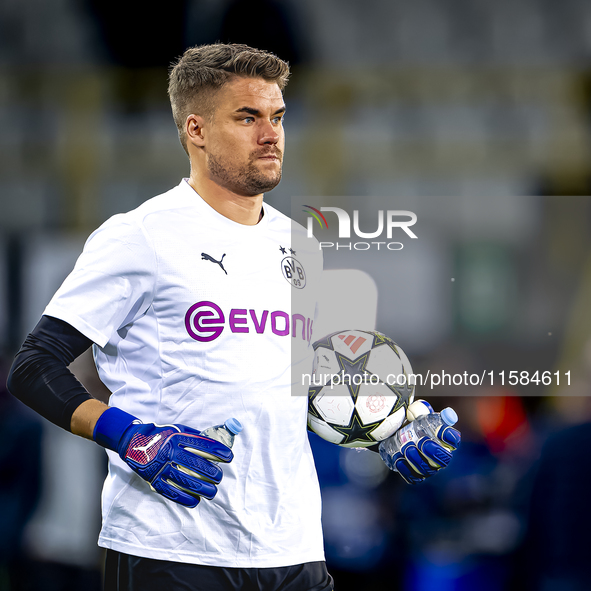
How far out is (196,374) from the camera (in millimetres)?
1620

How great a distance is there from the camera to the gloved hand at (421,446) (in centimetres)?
183

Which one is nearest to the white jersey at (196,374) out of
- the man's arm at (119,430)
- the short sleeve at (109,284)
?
the short sleeve at (109,284)

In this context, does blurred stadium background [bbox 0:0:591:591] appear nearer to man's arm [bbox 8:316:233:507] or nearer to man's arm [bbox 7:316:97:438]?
man's arm [bbox 8:316:233:507]

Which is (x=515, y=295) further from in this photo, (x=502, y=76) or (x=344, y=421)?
(x=344, y=421)

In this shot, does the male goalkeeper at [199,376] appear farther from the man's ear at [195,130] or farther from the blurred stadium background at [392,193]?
the blurred stadium background at [392,193]

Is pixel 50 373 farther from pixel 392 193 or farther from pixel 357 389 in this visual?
pixel 392 193

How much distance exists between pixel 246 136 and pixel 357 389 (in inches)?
31.6

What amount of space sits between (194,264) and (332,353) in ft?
1.78

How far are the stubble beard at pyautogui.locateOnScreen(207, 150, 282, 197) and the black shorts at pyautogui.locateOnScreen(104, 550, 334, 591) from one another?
97cm

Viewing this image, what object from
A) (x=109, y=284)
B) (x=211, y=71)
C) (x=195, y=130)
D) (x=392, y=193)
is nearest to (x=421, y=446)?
(x=109, y=284)

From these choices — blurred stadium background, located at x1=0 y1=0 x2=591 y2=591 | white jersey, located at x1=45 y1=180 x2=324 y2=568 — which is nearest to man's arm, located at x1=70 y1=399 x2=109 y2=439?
white jersey, located at x1=45 y1=180 x2=324 y2=568

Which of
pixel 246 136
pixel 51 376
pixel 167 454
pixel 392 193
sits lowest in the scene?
pixel 167 454

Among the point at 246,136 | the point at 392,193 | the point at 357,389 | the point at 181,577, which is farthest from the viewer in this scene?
the point at 392,193

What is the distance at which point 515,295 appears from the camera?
16.4 ft
